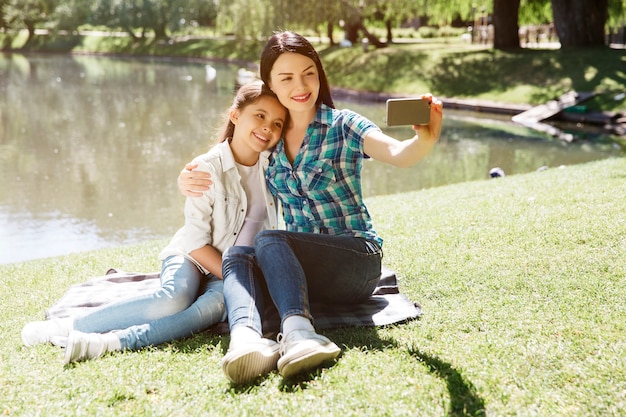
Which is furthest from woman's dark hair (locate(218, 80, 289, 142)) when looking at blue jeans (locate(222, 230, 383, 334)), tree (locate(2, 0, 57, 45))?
tree (locate(2, 0, 57, 45))

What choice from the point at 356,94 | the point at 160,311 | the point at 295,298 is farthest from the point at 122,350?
the point at 356,94

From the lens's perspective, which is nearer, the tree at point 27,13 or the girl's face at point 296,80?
the girl's face at point 296,80

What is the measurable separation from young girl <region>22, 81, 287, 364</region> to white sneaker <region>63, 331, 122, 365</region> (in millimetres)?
14

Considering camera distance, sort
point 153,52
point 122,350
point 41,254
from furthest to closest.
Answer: point 153,52 < point 41,254 < point 122,350

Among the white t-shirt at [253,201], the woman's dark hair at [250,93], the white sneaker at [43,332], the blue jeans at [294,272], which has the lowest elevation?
the white sneaker at [43,332]

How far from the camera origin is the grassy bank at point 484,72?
16828 mm

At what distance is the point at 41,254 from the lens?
6.57m

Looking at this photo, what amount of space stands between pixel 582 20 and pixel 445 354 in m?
19.6

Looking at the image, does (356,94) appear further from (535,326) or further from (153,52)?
(153,52)

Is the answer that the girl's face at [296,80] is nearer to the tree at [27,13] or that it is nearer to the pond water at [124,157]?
the pond water at [124,157]

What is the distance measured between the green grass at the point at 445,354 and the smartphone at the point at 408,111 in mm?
935

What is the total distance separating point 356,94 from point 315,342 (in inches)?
746

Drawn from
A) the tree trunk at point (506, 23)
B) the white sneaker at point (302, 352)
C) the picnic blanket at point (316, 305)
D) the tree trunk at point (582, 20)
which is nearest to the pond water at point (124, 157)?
the picnic blanket at point (316, 305)

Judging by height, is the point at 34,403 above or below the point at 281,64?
below
